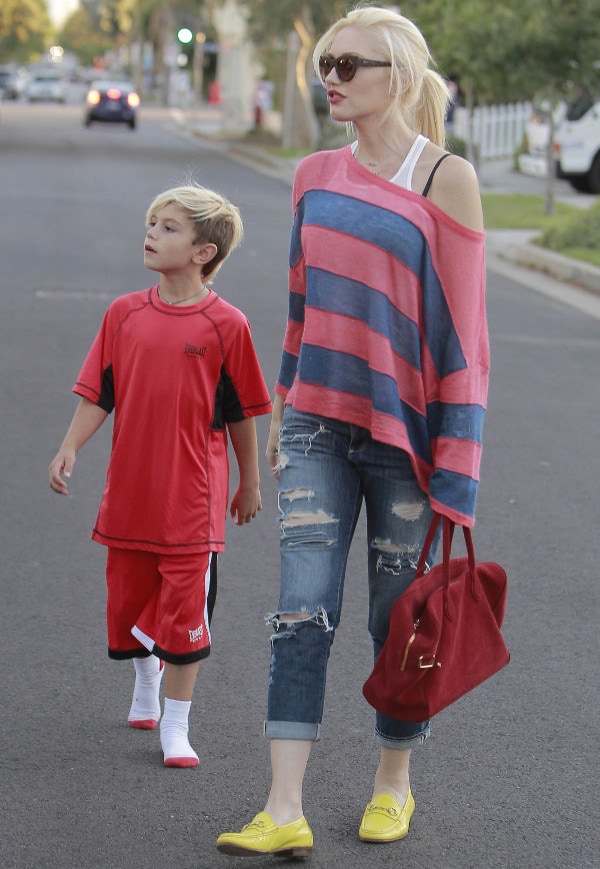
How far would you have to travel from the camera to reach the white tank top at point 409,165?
3211 mm

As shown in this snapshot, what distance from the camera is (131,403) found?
12.2 feet

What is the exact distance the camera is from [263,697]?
439cm

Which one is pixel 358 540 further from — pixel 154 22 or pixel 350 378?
pixel 154 22

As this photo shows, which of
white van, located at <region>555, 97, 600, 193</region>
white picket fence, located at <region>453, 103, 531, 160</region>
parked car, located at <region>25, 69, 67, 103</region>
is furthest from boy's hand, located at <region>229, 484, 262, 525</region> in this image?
parked car, located at <region>25, 69, 67, 103</region>

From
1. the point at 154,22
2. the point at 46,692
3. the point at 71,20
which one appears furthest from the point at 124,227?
the point at 71,20

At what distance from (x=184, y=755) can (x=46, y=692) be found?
2.31 ft

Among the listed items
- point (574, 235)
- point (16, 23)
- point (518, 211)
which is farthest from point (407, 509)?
point (16, 23)

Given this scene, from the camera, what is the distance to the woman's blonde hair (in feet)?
10.7

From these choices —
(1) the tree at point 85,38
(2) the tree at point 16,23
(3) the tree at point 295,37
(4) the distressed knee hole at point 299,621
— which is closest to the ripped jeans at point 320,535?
(4) the distressed knee hole at point 299,621

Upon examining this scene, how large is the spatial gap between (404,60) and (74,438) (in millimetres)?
1311

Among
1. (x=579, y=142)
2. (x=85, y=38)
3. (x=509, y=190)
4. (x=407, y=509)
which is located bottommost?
(x=85, y=38)

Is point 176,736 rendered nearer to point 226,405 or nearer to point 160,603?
point 160,603

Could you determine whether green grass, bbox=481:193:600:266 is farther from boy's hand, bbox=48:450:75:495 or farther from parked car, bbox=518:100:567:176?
boy's hand, bbox=48:450:75:495

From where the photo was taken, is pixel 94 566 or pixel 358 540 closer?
pixel 94 566
